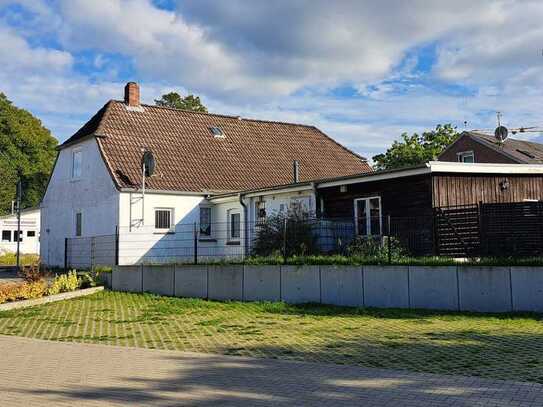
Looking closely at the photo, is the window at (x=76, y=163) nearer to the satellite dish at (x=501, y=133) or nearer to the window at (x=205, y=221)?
the window at (x=205, y=221)

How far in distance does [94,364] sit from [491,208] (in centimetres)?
1128

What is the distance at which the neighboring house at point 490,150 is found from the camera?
41.9 metres

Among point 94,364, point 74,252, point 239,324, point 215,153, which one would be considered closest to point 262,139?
point 215,153

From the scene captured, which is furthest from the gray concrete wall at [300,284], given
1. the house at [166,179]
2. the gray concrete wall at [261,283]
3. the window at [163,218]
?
the window at [163,218]

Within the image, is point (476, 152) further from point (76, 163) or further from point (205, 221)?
point (76, 163)

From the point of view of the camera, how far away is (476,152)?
45406 millimetres

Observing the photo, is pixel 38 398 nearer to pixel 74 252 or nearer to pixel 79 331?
pixel 79 331

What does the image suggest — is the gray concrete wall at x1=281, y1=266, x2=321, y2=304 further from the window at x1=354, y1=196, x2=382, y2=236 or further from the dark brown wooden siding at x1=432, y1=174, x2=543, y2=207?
the dark brown wooden siding at x1=432, y1=174, x2=543, y2=207

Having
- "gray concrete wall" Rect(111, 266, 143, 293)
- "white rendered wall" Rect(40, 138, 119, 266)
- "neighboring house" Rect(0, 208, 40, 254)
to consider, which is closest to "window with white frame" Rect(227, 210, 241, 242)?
"white rendered wall" Rect(40, 138, 119, 266)

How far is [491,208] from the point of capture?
16.0 meters

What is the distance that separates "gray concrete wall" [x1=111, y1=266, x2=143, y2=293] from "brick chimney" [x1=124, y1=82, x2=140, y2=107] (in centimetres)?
1303

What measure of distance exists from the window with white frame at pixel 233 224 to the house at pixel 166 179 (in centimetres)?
5

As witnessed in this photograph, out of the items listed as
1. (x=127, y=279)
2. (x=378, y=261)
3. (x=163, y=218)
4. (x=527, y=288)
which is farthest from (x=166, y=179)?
(x=527, y=288)

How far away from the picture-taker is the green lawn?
28.5 ft
